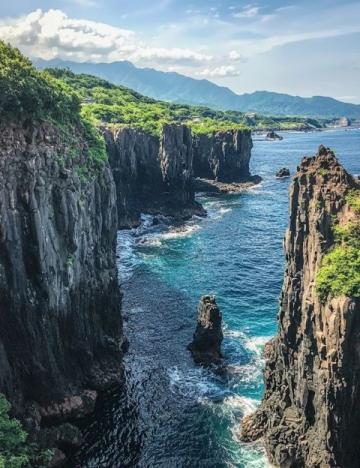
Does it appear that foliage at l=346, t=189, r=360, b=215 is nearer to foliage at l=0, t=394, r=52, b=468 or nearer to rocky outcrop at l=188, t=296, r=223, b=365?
rocky outcrop at l=188, t=296, r=223, b=365

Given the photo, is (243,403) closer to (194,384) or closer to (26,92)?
(194,384)

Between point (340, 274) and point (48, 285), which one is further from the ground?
point (340, 274)

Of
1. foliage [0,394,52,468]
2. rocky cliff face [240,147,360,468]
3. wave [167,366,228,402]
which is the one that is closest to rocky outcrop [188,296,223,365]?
wave [167,366,228,402]

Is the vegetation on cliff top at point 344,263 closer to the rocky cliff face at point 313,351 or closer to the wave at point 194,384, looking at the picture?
the rocky cliff face at point 313,351

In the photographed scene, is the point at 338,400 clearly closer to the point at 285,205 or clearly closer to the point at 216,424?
the point at 216,424

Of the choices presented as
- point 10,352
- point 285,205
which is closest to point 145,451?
point 10,352

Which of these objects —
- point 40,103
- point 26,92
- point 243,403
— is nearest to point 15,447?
point 243,403
